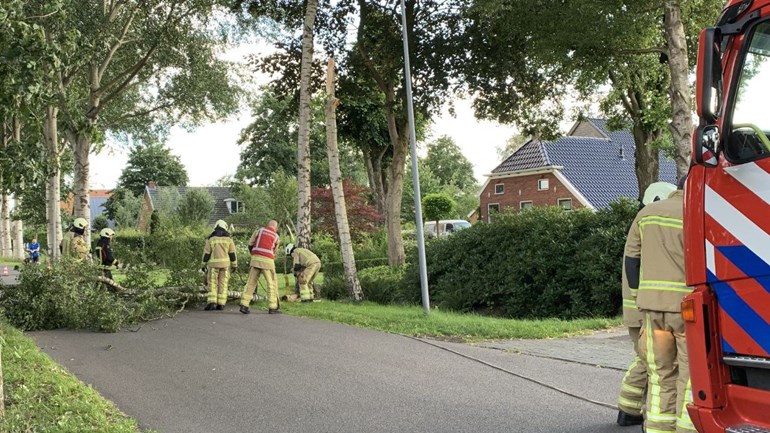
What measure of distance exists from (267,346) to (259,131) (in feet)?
138

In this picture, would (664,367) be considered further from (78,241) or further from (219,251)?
(78,241)

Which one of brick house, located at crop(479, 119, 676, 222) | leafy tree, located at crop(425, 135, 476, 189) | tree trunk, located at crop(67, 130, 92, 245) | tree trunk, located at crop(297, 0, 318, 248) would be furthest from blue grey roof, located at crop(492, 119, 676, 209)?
leafy tree, located at crop(425, 135, 476, 189)

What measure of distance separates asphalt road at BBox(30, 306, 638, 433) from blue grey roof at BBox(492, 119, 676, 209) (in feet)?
91.7

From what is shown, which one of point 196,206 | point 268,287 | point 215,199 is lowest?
point 268,287

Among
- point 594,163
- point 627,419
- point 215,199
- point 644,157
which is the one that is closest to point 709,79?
point 627,419

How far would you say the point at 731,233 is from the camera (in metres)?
3.34

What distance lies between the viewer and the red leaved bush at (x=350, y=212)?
30.9m

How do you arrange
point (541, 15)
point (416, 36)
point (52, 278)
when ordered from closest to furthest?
point (52, 278)
point (541, 15)
point (416, 36)

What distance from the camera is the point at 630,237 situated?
4.76m

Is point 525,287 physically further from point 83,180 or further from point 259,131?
point 259,131

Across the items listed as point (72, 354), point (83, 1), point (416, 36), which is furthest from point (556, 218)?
point (83, 1)

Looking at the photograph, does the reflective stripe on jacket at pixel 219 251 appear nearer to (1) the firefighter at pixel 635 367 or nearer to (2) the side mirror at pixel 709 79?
(1) the firefighter at pixel 635 367

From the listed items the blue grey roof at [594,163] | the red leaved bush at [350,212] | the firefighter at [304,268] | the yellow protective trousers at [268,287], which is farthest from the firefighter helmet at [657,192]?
the blue grey roof at [594,163]

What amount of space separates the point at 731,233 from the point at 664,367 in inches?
51.2
